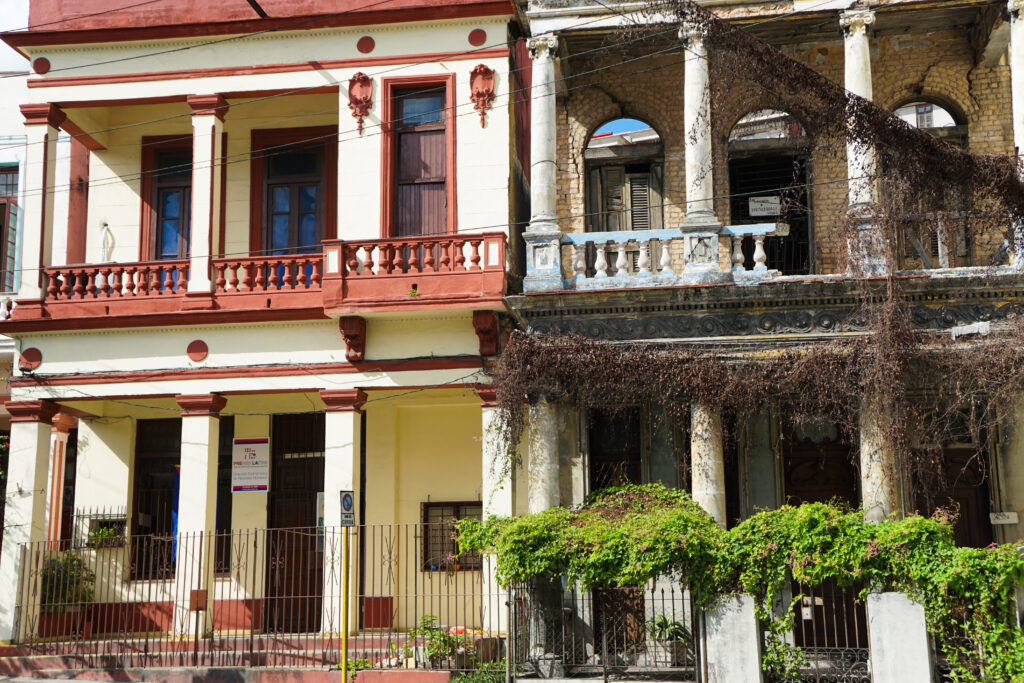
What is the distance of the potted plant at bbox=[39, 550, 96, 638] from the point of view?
1753 centimetres

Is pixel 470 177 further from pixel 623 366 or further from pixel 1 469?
pixel 1 469

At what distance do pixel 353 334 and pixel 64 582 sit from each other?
6.01 metres

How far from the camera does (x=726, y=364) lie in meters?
15.6

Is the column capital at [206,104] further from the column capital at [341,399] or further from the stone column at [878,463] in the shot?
the stone column at [878,463]

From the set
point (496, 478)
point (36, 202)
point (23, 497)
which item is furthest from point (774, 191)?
point (23, 497)

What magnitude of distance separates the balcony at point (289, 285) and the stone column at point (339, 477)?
143 centimetres

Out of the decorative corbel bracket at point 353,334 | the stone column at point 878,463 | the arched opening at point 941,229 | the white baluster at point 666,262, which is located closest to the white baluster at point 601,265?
the white baluster at point 666,262

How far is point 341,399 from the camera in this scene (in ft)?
58.3

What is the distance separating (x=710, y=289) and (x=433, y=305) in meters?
4.15

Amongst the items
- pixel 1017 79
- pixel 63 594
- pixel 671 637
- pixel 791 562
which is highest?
pixel 1017 79

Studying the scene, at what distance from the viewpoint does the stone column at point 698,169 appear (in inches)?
635

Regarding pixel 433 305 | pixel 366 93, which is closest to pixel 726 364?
pixel 433 305

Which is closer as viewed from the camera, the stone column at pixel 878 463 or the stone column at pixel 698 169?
the stone column at pixel 878 463

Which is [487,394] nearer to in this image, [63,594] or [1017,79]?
[63,594]
